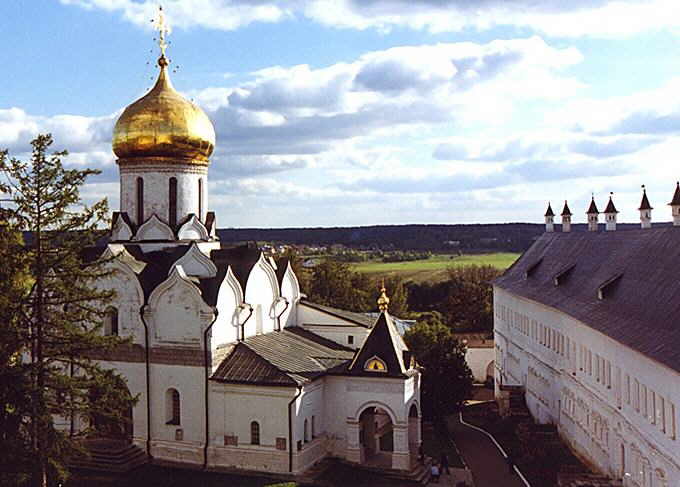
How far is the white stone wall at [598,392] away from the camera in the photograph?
18750 mm

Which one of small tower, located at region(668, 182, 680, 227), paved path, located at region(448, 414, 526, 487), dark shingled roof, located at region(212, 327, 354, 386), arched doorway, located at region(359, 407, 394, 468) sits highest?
small tower, located at region(668, 182, 680, 227)

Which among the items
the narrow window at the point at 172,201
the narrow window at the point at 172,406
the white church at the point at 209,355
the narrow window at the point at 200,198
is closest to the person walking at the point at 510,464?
the white church at the point at 209,355

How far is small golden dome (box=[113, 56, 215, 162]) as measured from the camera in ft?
93.0

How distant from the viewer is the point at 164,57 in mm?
29453

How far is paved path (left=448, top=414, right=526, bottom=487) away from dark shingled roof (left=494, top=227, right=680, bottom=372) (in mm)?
6195

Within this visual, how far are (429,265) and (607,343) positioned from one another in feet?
318

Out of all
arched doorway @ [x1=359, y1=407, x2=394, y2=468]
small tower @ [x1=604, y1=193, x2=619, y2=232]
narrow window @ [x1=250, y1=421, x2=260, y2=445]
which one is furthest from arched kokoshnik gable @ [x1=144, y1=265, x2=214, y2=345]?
small tower @ [x1=604, y1=193, x2=619, y2=232]

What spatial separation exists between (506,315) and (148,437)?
2190 centimetres

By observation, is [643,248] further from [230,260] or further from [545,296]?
[230,260]

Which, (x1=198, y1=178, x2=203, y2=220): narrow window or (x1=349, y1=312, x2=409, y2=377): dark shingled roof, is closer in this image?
(x1=349, y1=312, x2=409, y2=377): dark shingled roof

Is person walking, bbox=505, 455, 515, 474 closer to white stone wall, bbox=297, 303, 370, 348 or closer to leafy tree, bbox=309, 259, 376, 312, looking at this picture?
white stone wall, bbox=297, 303, 370, 348

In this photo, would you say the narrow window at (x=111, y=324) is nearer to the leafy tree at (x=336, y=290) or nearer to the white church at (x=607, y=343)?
the white church at (x=607, y=343)

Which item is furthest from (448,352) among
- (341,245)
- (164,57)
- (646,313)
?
(341,245)

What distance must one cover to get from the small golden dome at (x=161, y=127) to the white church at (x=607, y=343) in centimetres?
1578
